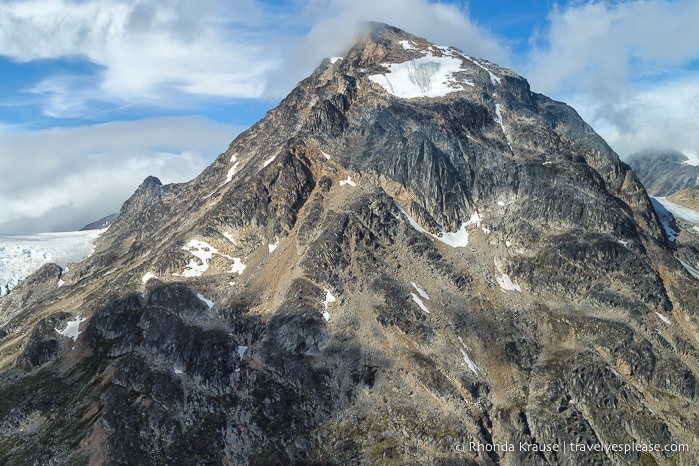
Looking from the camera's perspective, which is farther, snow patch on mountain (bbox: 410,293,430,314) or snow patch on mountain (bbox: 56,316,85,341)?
snow patch on mountain (bbox: 56,316,85,341)

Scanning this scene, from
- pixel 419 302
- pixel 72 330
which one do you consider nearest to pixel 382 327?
pixel 419 302

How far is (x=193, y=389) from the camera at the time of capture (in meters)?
135

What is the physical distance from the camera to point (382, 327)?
145125 millimetres

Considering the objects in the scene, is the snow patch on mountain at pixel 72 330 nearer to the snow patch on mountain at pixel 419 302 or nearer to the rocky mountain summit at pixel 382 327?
the rocky mountain summit at pixel 382 327

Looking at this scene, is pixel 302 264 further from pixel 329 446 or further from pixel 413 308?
pixel 329 446

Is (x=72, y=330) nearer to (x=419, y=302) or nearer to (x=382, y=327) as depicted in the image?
(x=382, y=327)

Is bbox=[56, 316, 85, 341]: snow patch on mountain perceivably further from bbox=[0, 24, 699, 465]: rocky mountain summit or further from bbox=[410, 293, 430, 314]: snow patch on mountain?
bbox=[410, 293, 430, 314]: snow patch on mountain

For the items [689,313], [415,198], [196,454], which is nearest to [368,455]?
[196,454]

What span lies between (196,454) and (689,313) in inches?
5183

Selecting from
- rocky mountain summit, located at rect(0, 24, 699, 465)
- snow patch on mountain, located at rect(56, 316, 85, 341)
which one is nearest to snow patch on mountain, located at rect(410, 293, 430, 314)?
rocky mountain summit, located at rect(0, 24, 699, 465)

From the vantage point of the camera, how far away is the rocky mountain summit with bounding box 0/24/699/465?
417ft

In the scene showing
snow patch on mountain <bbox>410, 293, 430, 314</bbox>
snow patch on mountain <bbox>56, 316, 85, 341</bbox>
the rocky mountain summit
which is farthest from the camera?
snow patch on mountain <bbox>56, 316, 85, 341</bbox>

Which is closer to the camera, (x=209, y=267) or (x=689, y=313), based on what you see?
(x=689, y=313)

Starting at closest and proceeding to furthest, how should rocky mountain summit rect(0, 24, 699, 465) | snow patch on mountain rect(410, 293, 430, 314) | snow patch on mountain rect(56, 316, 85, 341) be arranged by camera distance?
rocky mountain summit rect(0, 24, 699, 465)
snow patch on mountain rect(410, 293, 430, 314)
snow patch on mountain rect(56, 316, 85, 341)
